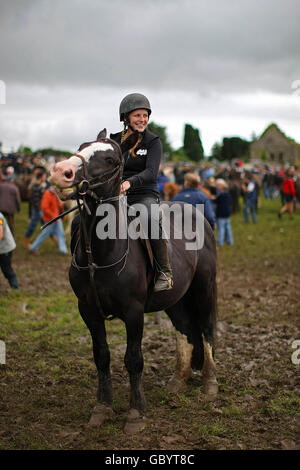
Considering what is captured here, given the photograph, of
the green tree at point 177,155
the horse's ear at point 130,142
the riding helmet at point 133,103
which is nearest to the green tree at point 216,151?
the green tree at point 177,155

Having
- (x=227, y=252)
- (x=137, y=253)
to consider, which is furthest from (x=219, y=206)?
(x=137, y=253)

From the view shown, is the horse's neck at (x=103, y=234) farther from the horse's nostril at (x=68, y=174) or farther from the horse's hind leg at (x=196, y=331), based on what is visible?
the horse's hind leg at (x=196, y=331)

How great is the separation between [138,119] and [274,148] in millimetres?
93368

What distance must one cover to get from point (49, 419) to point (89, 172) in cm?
265

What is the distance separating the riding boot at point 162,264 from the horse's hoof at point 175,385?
4.91 ft

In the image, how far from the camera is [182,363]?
5711 millimetres

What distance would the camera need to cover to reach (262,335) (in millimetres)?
7539

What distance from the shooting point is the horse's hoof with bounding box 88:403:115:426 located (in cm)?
462

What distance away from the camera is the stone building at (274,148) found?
8925cm

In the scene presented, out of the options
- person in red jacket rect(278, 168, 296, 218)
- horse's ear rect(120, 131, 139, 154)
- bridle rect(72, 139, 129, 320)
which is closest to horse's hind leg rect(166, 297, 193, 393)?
bridle rect(72, 139, 129, 320)

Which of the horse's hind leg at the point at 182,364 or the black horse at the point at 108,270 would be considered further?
the horse's hind leg at the point at 182,364

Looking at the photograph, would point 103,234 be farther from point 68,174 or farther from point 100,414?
point 100,414

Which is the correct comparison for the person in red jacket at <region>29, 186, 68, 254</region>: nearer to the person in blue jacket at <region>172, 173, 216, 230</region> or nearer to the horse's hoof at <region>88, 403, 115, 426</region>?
the person in blue jacket at <region>172, 173, 216, 230</region>
